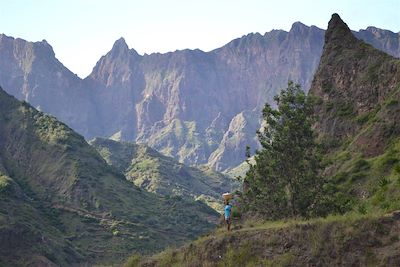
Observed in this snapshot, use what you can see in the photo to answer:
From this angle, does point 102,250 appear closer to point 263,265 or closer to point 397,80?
point 397,80

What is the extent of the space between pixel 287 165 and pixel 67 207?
108 metres

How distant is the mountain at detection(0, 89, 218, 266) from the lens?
105750mm

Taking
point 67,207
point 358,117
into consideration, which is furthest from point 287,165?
point 67,207

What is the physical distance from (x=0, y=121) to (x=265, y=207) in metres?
150

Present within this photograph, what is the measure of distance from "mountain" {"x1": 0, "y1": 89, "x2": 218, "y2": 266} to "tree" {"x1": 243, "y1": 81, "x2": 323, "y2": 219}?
2806 inches

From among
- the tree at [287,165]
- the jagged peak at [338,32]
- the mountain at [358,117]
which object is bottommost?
the tree at [287,165]

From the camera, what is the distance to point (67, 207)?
439 ft

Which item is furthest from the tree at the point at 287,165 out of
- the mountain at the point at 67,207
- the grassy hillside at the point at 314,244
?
the mountain at the point at 67,207

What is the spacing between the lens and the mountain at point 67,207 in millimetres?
105750

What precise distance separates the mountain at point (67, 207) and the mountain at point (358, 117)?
5707 centimetres

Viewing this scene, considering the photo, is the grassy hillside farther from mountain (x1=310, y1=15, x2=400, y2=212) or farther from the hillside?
mountain (x1=310, y1=15, x2=400, y2=212)

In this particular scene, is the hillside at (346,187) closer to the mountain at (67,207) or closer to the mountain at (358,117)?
the mountain at (358,117)

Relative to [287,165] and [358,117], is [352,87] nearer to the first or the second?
[358,117]

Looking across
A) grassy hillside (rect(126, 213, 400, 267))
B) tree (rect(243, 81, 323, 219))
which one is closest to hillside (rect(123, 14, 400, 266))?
grassy hillside (rect(126, 213, 400, 267))
